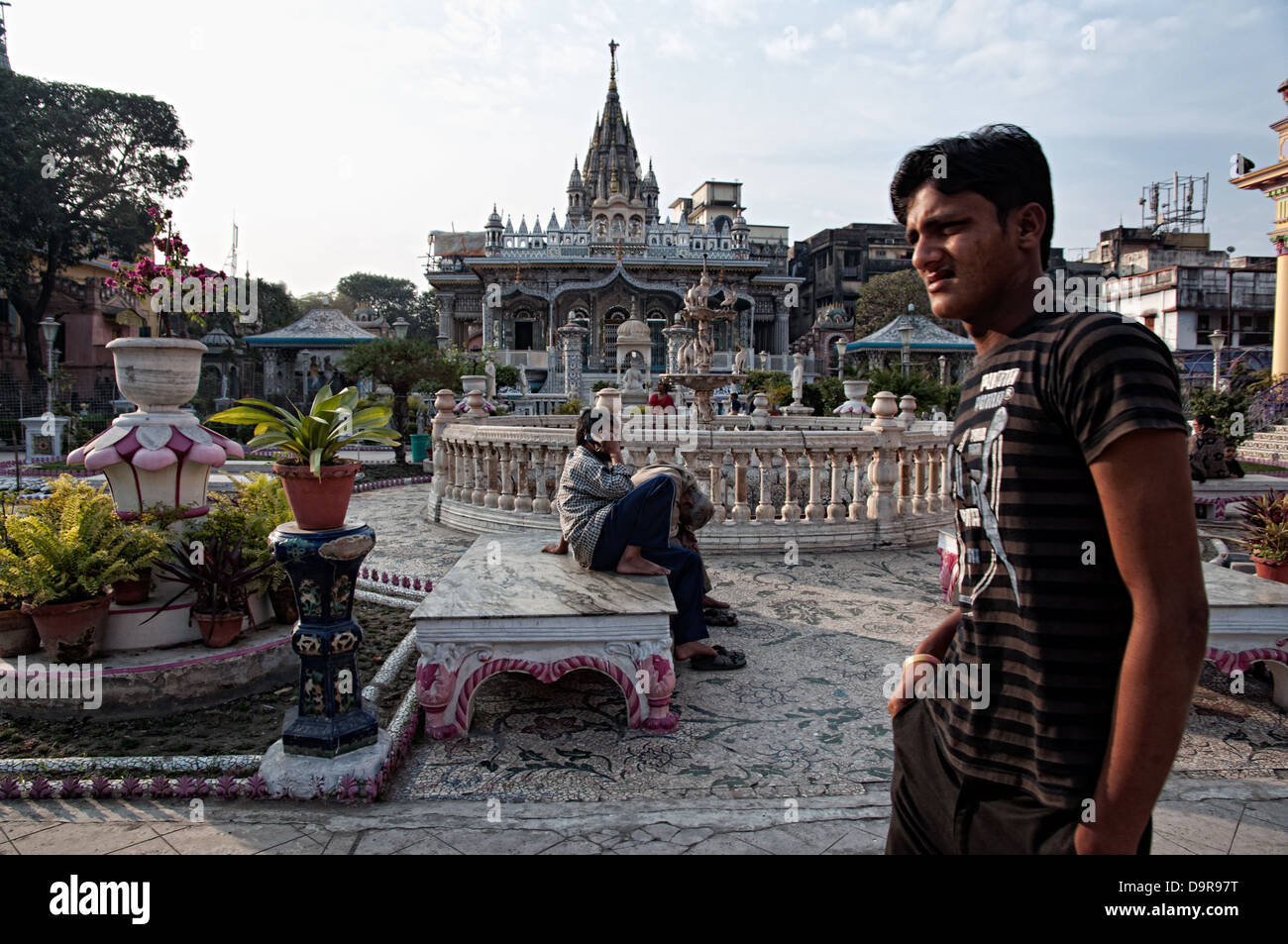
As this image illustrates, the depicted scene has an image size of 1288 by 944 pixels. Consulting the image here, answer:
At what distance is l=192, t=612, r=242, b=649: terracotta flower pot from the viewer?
4754 millimetres

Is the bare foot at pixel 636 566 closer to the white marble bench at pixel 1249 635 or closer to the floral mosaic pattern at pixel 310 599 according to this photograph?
the floral mosaic pattern at pixel 310 599

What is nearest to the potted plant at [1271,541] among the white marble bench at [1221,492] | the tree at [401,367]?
the white marble bench at [1221,492]

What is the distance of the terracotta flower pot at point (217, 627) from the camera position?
187 inches

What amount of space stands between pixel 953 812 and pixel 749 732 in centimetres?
274

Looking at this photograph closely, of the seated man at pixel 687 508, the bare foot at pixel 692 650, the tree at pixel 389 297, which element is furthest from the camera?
the tree at pixel 389 297

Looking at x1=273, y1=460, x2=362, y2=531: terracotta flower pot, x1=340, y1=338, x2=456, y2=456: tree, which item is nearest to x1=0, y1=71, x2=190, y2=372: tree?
x1=340, y1=338, x2=456, y2=456: tree

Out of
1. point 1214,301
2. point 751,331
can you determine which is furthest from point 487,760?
point 1214,301

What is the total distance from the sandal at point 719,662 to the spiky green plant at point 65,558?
3.53m

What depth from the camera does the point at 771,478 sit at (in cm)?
916

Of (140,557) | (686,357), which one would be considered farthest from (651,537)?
(686,357)

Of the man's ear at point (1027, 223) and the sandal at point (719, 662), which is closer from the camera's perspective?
the man's ear at point (1027, 223)

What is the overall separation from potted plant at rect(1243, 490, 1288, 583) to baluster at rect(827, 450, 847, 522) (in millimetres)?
3707

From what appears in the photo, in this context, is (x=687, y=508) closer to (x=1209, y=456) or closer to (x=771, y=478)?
(x=771, y=478)

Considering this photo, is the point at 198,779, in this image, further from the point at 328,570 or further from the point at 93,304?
the point at 93,304
